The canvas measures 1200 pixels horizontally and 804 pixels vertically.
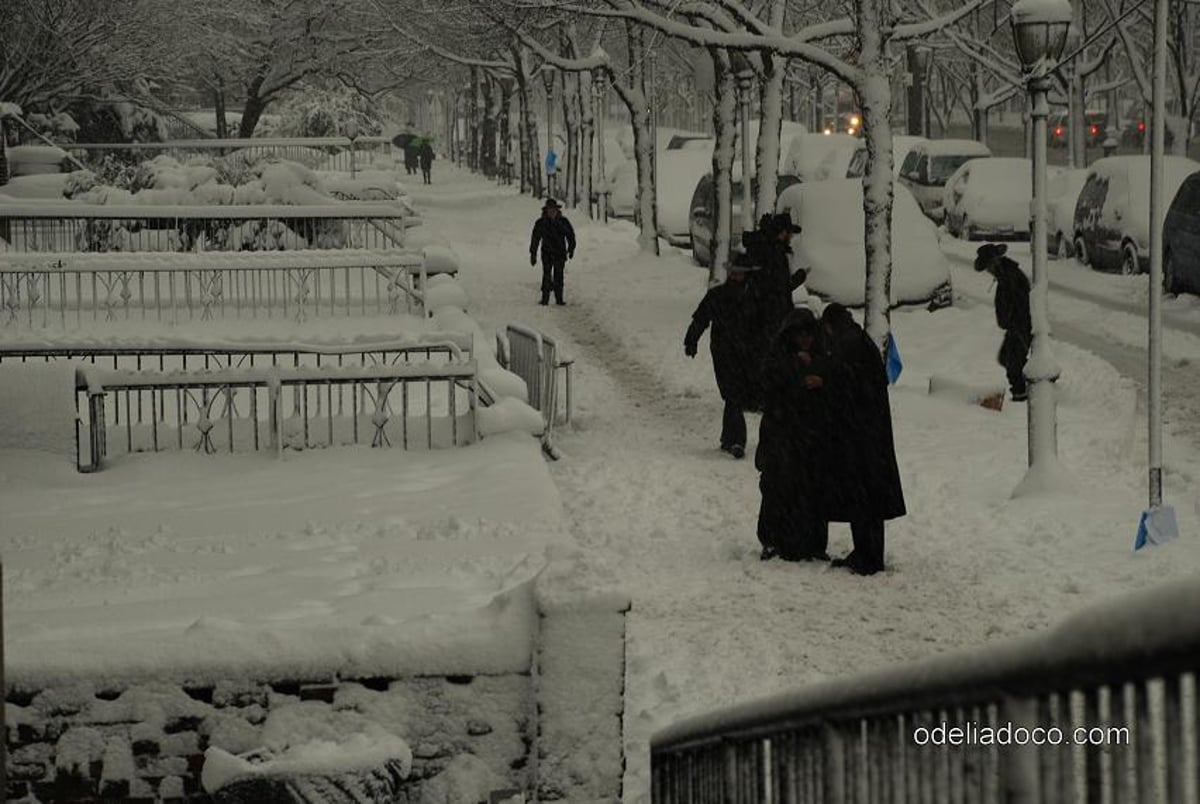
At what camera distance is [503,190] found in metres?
61.5

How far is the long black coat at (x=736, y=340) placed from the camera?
51.2 ft

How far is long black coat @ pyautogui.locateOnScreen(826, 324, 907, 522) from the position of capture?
11516 mm

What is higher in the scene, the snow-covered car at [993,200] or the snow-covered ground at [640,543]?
the snow-covered car at [993,200]

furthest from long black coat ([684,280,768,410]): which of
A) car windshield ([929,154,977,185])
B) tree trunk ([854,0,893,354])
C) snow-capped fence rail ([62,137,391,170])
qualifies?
snow-capped fence rail ([62,137,391,170])

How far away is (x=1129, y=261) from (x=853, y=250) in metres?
6.61

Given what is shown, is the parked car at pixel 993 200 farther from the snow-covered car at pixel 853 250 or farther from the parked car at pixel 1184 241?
the snow-covered car at pixel 853 250

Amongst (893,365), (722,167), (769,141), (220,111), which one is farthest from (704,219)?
(220,111)

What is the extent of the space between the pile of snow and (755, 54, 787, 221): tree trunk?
13.4m

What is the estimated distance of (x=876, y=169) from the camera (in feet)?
60.3

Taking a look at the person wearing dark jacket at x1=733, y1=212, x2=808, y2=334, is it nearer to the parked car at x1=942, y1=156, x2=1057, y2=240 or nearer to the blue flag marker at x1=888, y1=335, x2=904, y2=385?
the blue flag marker at x1=888, y1=335, x2=904, y2=385

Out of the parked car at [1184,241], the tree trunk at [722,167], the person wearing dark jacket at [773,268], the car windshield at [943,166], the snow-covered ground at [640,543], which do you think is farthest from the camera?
the car windshield at [943,166]

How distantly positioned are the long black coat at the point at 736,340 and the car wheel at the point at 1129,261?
46.3 feet

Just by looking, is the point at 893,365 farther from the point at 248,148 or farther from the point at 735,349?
the point at 248,148

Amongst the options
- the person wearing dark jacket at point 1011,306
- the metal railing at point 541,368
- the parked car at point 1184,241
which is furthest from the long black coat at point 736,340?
the parked car at point 1184,241
